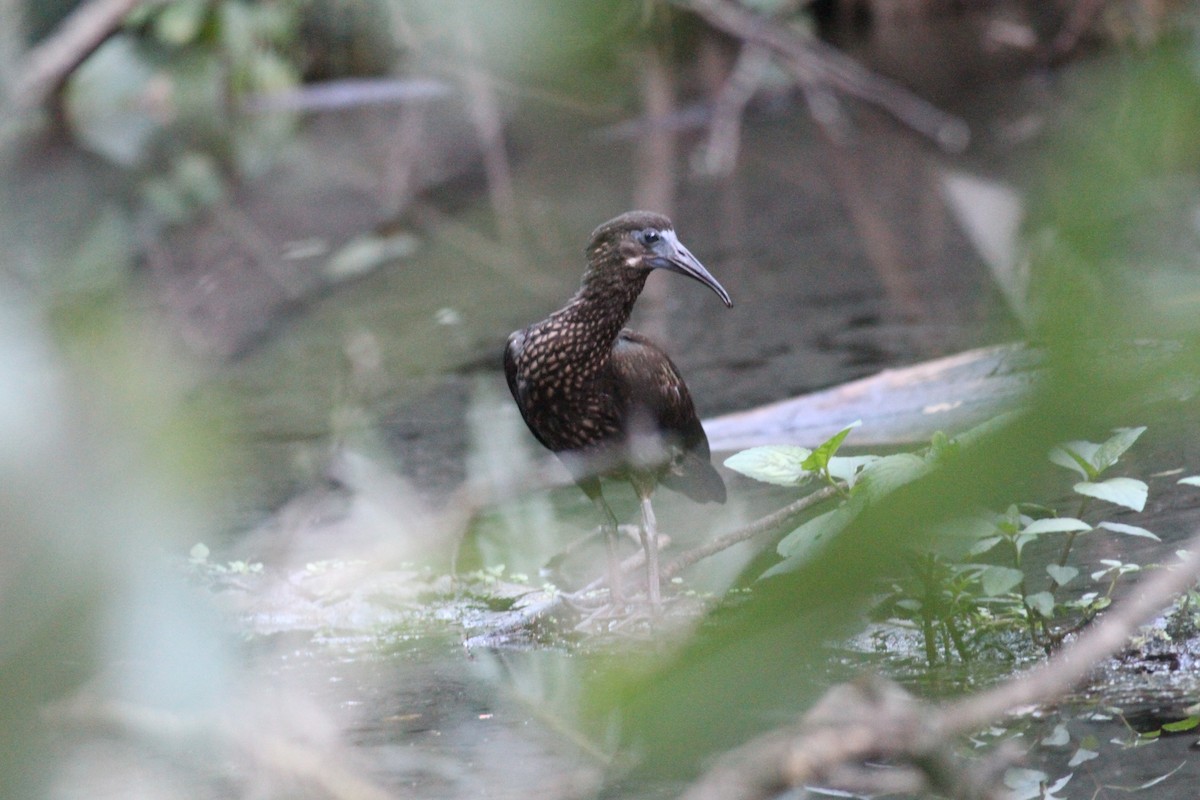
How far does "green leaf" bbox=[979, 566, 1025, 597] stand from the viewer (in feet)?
8.91

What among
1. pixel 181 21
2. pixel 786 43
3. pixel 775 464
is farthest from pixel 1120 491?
pixel 181 21

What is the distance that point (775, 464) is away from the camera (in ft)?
9.88

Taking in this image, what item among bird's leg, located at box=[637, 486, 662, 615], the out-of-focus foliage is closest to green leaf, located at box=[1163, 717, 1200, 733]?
bird's leg, located at box=[637, 486, 662, 615]

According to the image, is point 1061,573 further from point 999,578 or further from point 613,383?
point 613,383

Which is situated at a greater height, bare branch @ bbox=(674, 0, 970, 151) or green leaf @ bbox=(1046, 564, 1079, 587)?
bare branch @ bbox=(674, 0, 970, 151)

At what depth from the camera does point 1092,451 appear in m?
2.76

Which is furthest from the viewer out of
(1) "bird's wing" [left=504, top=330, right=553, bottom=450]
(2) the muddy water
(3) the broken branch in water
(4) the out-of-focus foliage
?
(1) "bird's wing" [left=504, top=330, right=553, bottom=450]

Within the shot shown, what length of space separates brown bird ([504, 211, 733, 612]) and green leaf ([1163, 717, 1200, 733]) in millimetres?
1533

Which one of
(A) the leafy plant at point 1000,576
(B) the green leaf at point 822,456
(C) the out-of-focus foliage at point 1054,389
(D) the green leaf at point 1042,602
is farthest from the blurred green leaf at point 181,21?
(D) the green leaf at point 1042,602

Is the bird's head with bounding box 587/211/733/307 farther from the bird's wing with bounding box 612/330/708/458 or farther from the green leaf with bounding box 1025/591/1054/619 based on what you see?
the green leaf with bounding box 1025/591/1054/619

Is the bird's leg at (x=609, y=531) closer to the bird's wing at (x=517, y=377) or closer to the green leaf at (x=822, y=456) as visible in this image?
the bird's wing at (x=517, y=377)

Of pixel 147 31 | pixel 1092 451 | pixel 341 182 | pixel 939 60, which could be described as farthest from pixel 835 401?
pixel 939 60

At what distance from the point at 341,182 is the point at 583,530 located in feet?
24.3

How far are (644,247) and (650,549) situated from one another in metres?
0.74
